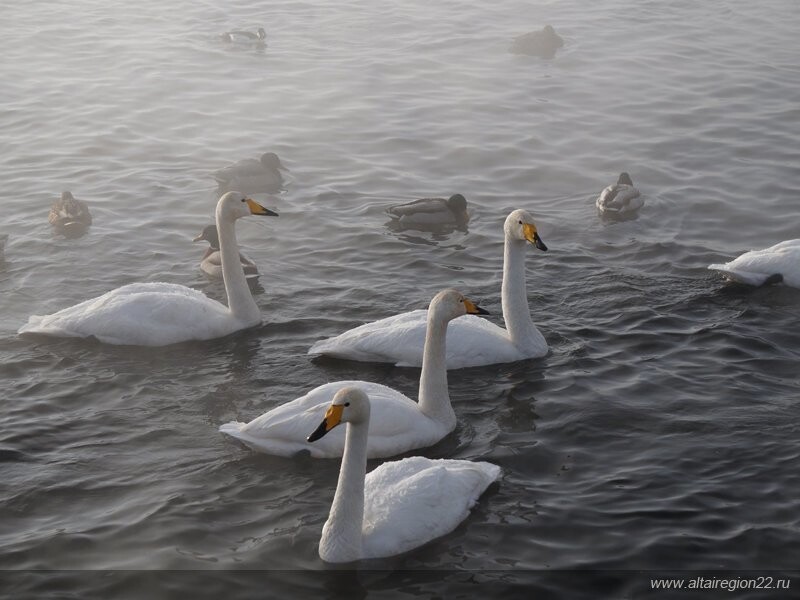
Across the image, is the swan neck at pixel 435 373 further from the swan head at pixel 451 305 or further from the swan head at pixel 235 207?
the swan head at pixel 235 207

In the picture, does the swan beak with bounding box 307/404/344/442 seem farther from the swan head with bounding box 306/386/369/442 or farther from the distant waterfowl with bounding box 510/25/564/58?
the distant waterfowl with bounding box 510/25/564/58

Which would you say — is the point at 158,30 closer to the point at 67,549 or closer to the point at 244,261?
the point at 244,261

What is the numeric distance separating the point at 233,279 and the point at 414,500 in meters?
5.30

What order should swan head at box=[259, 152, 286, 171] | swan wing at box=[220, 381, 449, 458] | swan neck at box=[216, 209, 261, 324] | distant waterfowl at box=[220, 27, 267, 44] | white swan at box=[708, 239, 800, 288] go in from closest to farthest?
swan wing at box=[220, 381, 449, 458] → swan neck at box=[216, 209, 261, 324] → white swan at box=[708, 239, 800, 288] → swan head at box=[259, 152, 286, 171] → distant waterfowl at box=[220, 27, 267, 44]

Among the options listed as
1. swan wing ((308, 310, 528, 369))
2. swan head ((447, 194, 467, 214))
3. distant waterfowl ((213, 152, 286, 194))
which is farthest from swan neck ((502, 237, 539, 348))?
distant waterfowl ((213, 152, 286, 194))

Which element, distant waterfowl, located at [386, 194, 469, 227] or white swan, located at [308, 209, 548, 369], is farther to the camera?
distant waterfowl, located at [386, 194, 469, 227]

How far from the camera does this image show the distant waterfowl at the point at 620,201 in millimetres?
17328

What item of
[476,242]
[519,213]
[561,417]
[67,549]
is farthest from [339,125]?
[67,549]

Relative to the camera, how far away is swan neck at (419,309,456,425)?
10.8m

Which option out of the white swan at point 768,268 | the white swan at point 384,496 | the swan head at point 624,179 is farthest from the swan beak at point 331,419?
the swan head at point 624,179

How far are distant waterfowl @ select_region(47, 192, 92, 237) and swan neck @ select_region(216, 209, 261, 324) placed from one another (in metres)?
4.34

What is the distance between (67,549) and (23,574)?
0.42 m

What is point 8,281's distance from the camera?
1545cm

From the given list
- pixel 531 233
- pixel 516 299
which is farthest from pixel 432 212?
pixel 531 233
